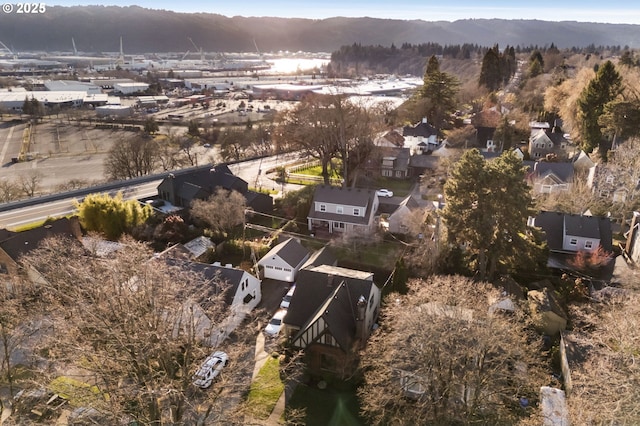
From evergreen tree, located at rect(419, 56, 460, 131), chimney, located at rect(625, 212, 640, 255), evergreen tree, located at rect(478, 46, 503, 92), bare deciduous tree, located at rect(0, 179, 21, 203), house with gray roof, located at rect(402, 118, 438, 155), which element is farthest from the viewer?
evergreen tree, located at rect(478, 46, 503, 92)

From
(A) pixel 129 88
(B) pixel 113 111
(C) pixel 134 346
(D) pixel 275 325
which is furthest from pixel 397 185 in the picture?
(A) pixel 129 88

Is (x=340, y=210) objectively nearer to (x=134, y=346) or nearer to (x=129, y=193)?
(x=129, y=193)

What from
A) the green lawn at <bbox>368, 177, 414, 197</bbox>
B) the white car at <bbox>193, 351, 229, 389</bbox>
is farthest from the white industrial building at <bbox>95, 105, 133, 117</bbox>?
the white car at <bbox>193, 351, 229, 389</bbox>

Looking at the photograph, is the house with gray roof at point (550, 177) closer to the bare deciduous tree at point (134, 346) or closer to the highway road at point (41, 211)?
the bare deciduous tree at point (134, 346)

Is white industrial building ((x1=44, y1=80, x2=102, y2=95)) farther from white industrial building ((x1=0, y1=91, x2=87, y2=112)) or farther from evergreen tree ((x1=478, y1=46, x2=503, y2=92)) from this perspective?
evergreen tree ((x1=478, y1=46, x2=503, y2=92))

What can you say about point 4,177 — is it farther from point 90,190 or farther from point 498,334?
point 498,334
